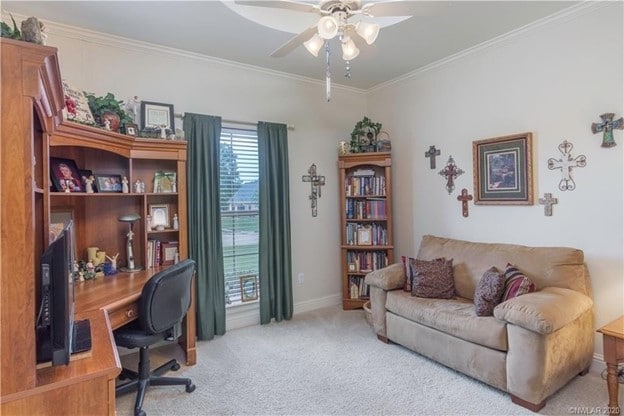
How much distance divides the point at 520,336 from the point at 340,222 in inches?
95.3

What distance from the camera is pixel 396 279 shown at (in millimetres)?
3232

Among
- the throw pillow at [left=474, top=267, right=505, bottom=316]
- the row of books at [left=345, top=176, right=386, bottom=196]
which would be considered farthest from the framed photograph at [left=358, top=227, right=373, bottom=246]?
the throw pillow at [left=474, top=267, right=505, bottom=316]

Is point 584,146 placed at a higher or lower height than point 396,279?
higher

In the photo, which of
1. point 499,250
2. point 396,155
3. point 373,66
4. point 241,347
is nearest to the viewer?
point 499,250

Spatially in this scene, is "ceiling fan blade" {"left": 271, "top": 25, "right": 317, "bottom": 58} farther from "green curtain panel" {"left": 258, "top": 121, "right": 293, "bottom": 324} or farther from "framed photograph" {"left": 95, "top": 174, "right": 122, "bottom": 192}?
"framed photograph" {"left": 95, "top": 174, "right": 122, "bottom": 192}

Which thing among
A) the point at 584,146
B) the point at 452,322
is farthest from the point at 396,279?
the point at 584,146

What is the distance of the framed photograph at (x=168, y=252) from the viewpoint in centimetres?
306

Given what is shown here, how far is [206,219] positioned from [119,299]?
1.33 metres

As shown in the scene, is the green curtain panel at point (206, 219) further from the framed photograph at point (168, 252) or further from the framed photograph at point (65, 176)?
the framed photograph at point (65, 176)

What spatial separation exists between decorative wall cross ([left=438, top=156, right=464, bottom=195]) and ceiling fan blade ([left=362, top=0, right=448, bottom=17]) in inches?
80.0

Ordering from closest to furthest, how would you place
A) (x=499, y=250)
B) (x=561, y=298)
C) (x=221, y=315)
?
(x=561, y=298) → (x=499, y=250) → (x=221, y=315)

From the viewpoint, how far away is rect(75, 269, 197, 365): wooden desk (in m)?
2.04

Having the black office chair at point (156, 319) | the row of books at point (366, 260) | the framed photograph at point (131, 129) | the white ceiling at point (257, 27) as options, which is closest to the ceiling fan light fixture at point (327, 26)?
the white ceiling at point (257, 27)

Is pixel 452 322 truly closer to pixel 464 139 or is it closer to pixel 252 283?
pixel 464 139
